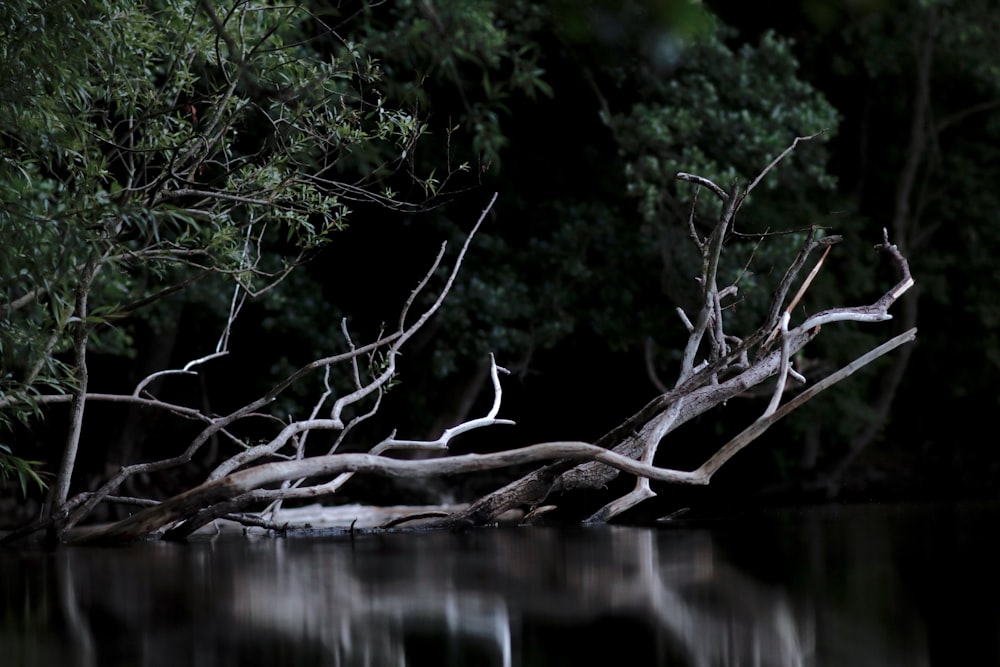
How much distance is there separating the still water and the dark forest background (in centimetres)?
325

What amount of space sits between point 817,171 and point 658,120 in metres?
1.69

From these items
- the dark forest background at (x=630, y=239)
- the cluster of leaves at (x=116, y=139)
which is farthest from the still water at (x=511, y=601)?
the dark forest background at (x=630, y=239)

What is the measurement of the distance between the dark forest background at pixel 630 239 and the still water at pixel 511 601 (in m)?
3.25

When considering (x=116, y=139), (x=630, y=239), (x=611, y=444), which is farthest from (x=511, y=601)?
(x=630, y=239)

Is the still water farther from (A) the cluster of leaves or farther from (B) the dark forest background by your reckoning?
→ (B) the dark forest background

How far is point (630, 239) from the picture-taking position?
450 inches

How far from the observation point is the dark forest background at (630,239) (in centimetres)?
1050

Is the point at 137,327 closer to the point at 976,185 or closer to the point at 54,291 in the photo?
the point at 54,291

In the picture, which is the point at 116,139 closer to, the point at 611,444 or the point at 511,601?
the point at 611,444

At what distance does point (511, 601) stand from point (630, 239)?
7609mm

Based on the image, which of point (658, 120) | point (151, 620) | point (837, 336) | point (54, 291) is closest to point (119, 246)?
point (54, 291)

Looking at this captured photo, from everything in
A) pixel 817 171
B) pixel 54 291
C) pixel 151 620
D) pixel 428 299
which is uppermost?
pixel 817 171

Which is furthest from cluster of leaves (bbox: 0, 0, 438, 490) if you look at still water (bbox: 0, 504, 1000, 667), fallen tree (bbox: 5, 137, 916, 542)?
still water (bbox: 0, 504, 1000, 667)

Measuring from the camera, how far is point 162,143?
599cm
